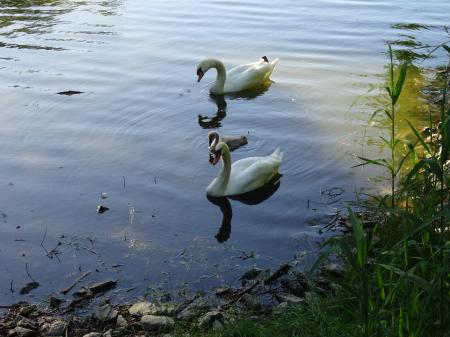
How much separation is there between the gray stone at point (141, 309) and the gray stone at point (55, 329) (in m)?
0.52

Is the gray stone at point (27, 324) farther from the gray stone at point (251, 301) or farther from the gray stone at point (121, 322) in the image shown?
the gray stone at point (251, 301)

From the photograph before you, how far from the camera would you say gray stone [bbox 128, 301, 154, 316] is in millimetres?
5414

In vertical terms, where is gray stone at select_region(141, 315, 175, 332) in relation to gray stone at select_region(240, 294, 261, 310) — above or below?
below

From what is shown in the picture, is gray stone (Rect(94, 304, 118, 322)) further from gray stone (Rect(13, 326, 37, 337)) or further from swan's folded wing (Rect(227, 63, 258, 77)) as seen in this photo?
swan's folded wing (Rect(227, 63, 258, 77))

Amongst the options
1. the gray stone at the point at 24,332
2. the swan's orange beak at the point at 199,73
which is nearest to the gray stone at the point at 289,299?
the gray stone at the point at 24,332

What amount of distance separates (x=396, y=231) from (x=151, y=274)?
215 centimetres

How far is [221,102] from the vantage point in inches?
421

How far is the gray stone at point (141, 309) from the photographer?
17.8 feet

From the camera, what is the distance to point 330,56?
1203cm

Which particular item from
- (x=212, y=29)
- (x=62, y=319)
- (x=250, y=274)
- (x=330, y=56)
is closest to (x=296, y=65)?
(x=330, y=56)

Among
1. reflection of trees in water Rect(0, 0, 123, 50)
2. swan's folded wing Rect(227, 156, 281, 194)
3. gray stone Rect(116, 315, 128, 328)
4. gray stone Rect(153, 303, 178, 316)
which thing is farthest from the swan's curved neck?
gray stone Rect(116, 315, 128, 328)

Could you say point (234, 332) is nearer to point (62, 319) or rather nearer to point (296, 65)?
point (62, 319)

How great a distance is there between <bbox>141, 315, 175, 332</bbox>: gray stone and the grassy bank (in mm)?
155

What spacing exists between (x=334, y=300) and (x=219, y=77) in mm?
7029
